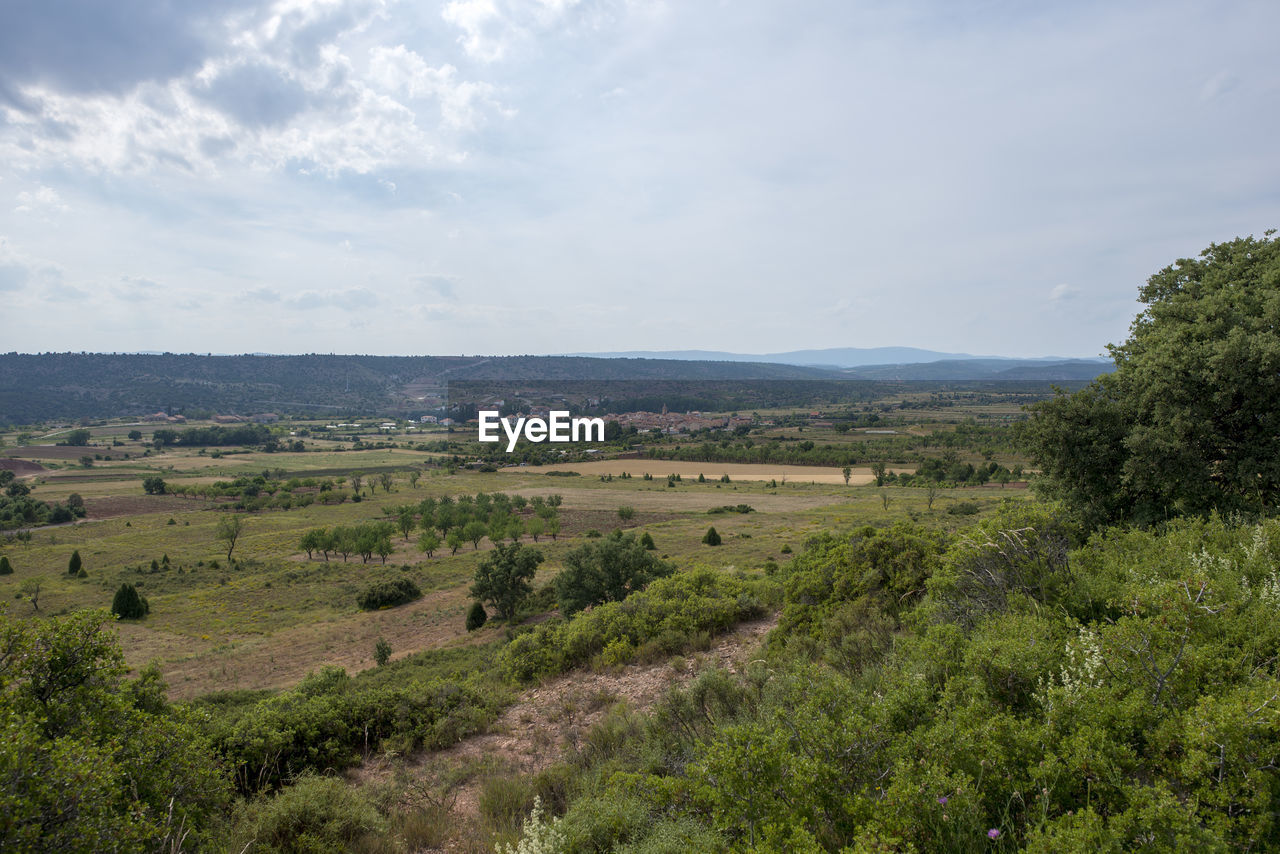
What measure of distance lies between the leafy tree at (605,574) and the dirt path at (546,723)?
24.3 ft

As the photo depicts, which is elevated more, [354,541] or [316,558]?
[354,541]

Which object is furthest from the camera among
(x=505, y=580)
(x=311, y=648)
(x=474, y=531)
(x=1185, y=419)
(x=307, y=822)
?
(x=474, y=531)

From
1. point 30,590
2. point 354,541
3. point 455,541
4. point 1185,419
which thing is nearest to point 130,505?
point 30,590

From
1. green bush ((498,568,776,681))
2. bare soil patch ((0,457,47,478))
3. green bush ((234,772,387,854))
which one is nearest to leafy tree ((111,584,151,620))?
green bush ((498,568,776,681))

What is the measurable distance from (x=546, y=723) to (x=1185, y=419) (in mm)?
13240

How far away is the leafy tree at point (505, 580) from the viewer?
2524cm

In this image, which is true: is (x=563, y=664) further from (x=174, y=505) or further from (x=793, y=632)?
(x=174, y=505)

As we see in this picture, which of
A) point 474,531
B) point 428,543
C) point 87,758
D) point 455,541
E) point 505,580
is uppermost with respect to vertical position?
point 87,758

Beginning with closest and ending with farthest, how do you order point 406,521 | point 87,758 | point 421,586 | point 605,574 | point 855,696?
1. point 87,758
2. point 855,696
3. point 605,574
4. point 421,586
5. point 406,521

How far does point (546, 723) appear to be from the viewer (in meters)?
9.30

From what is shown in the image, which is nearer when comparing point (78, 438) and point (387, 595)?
point (387, 595)

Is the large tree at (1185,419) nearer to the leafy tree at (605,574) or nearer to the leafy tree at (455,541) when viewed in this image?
the leafy tree at (605,574)

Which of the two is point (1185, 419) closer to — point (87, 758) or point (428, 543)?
point (87, 758)

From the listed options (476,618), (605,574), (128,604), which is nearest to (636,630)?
(605,574)
